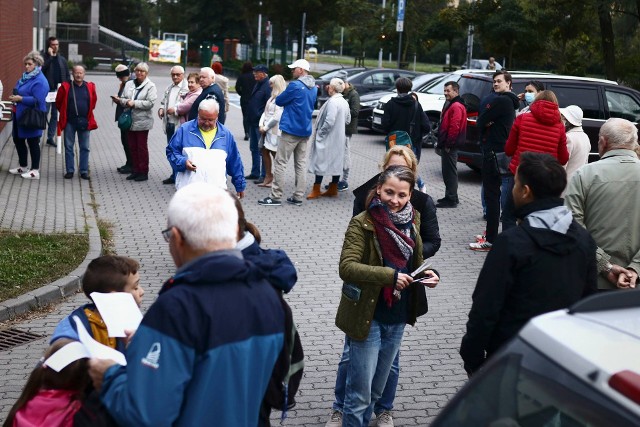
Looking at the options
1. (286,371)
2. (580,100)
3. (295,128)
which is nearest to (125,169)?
(295,128)

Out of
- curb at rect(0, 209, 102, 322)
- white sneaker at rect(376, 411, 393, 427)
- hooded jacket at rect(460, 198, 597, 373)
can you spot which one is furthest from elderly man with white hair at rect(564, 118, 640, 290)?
curb at rect(0, 209, 102, 322)

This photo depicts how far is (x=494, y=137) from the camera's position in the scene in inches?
471

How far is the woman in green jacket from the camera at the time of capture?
523 centimetres

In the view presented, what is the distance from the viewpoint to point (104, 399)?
3.13 m

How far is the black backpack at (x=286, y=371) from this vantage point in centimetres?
352

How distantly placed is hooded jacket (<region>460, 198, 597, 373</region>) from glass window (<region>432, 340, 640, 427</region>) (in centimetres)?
195

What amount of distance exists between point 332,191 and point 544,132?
5.34 m

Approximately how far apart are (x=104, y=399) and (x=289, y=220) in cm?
970

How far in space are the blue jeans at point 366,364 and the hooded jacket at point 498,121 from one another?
22.0 feet

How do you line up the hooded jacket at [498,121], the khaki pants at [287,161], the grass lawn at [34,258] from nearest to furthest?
the grass lawn at [34,258]
the hooded jacket at [498,121]
the khaki pants at [287,161]

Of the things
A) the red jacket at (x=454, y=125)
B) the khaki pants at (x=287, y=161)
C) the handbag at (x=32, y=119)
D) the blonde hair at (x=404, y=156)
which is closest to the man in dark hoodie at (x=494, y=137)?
the red jacket at (x=454, y=125)

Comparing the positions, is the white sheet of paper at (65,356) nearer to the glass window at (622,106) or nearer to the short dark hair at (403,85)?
the short dark hair at (403,85)

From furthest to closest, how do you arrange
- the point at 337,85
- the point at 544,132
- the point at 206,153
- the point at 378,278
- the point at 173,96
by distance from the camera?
the point at 173,96 < the point at 337,85 < the point at 544,132 < the point at 206,153 < the point at 378,278

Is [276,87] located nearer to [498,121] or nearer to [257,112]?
[257,112]
